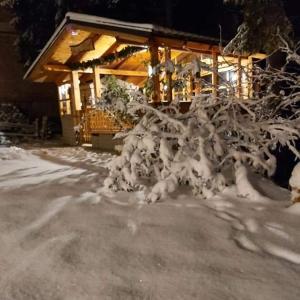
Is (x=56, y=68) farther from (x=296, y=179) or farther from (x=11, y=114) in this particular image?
(x=296, y=179)

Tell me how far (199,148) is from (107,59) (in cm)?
864

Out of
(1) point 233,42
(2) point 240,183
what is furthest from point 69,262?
(1) point 233,42

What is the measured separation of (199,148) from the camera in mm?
4844

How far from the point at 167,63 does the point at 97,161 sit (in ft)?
10.8

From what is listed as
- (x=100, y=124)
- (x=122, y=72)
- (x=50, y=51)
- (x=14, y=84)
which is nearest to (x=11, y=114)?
(x=14, y=84)

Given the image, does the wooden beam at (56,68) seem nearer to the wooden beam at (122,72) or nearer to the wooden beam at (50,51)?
the wooden beam at (50,51)

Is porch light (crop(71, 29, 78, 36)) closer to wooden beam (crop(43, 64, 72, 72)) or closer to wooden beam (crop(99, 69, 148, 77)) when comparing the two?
wooden beam (crop(99, 69, 148, 77))

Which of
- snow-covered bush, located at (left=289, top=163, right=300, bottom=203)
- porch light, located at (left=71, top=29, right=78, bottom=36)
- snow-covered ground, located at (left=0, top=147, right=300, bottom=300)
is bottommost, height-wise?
snow-covered ground, located at (left=0, top=147, right=300, bottom=300)

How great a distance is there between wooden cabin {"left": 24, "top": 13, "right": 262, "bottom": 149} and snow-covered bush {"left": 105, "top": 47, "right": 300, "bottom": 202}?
275cm

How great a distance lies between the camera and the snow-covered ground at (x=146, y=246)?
252 centimetres

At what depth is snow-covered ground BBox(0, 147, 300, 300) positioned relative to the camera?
2516 mm

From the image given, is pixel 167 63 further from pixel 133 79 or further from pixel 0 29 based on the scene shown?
pixel 0 29

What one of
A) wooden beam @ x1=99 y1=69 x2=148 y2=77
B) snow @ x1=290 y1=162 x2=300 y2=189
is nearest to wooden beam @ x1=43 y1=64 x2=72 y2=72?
wooden beam @ x1=99 y1=69 x2=148 y2=77

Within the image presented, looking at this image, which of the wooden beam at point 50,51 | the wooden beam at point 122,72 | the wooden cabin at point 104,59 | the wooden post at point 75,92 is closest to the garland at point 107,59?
the wooden cabin at point 104,59
